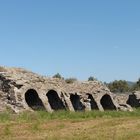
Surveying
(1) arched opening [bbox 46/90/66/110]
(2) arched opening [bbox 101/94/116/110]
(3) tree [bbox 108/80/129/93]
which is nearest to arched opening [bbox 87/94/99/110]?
(2) arched opening [bbox 101/94/116/110]

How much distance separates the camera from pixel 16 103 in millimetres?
33844

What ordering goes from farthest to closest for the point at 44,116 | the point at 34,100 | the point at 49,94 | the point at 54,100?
1. the point at 49,94
2. the point at 54,100
3. the point at 34,100
4. the point at 44,116

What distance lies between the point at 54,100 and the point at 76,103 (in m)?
1.95

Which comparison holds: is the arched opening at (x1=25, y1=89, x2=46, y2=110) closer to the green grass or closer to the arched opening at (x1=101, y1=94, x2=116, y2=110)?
the green grass

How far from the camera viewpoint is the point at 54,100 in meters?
39.9

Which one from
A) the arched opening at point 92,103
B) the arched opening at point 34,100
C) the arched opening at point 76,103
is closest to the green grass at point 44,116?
the arched opening at point 34,100

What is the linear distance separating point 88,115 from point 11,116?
4.50m

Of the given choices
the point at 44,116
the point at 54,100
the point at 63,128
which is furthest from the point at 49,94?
the point at 63,128

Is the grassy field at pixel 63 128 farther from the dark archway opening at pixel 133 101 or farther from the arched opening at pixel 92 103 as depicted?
the dark archway opening at pixel 133 101

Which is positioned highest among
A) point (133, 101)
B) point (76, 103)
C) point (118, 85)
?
point (118, 85)

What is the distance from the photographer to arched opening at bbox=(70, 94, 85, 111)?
131 feet

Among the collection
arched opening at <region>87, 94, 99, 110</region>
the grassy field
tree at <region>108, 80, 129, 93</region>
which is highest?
tree at <region>108, 80, 129, 93</region>

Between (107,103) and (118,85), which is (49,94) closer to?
(107,103)

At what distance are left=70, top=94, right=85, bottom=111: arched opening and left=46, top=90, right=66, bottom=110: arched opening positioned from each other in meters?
1.78
